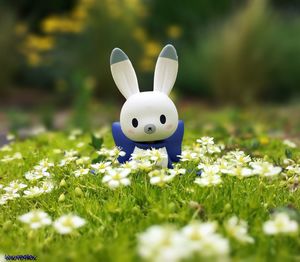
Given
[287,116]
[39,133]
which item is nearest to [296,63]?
[287,116]

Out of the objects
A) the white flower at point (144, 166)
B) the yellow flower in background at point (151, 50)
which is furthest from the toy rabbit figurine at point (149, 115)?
the yellow flower in background at point (151, 50)

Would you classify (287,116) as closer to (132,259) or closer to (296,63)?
(296,63)

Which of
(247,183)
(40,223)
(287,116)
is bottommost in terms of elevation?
(40,223)

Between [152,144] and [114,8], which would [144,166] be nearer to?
[152,144]

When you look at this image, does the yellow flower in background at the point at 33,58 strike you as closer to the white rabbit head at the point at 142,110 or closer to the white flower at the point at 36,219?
the white rabbit head at the point at 142,110

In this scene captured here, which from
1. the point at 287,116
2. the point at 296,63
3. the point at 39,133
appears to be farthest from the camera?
the point at 296,63

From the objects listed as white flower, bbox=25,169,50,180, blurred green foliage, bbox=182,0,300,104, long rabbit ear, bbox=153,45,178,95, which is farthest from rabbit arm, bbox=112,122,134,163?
blurred green foliage, bbox=182,0,300,104

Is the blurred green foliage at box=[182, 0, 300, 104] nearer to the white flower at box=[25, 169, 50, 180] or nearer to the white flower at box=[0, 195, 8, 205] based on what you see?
the white flower at box=[25, 169, 50, 180]

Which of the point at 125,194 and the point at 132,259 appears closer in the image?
the point at 132,259
